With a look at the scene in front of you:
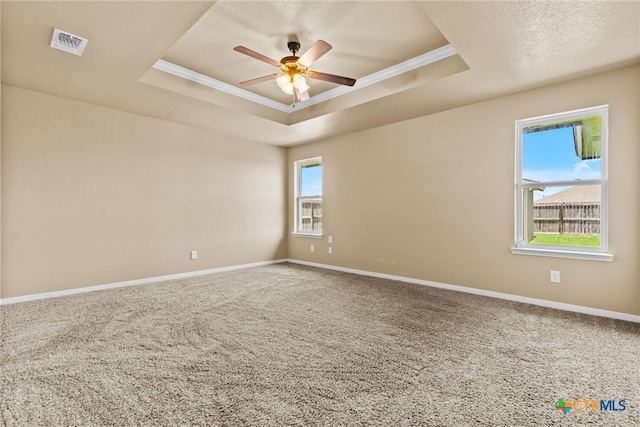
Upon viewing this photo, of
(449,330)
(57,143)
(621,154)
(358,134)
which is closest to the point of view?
(449,330)

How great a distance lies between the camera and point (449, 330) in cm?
253

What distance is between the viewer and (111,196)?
3.94m

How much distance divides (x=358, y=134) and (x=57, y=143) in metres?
4.09

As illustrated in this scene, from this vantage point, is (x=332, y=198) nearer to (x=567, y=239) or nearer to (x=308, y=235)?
(x=308, y=235)

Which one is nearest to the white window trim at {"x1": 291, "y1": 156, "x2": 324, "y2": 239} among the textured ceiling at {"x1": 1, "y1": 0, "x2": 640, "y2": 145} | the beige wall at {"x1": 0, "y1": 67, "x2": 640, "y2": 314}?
the beige wall at {"x1": 0, "y1": 67, "x2": 640, "y2": 314}

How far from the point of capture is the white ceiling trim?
3109 mm

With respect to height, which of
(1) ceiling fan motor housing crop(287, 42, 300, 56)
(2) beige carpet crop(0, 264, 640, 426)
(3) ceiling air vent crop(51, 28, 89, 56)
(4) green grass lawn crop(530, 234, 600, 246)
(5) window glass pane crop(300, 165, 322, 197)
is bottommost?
(2) beige carpet crop(0, 264, 640, 426)

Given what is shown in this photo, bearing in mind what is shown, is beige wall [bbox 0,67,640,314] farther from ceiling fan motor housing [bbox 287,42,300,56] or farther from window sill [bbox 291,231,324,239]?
ceiling fan motor housing [bbox 287,42,300,56]

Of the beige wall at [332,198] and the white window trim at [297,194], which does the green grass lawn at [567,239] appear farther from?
the white window trim at [297,194]

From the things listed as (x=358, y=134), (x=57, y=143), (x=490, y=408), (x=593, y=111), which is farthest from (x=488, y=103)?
(x=57, y=143)

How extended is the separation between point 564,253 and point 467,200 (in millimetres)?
1135

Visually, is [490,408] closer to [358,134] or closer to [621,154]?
[621,154]

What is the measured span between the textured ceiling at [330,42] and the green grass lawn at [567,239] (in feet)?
5.43

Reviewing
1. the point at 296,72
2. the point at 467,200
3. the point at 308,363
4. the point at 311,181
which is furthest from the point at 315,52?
the point at 311,181
